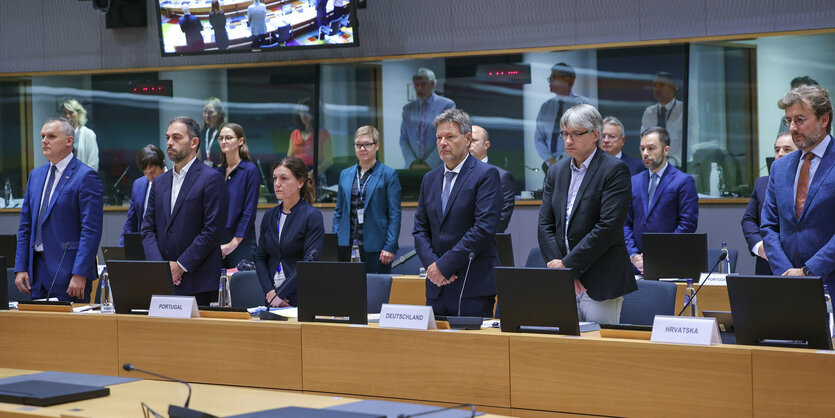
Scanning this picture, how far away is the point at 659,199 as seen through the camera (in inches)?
213

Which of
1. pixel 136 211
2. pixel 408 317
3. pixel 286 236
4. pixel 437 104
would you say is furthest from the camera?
pixel 437 104

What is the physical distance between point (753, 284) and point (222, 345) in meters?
1.81

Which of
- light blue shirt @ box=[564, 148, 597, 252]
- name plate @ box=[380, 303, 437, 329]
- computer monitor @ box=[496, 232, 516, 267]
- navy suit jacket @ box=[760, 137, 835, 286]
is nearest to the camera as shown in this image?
name plate @ box=[380, 303, 437, 329]

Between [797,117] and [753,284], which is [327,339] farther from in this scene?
[797,117]

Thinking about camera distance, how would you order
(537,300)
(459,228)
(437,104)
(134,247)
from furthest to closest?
(437,104), (134,247), (459,228), (537,300)

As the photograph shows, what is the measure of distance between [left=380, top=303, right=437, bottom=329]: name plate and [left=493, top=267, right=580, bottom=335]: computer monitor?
0.24m

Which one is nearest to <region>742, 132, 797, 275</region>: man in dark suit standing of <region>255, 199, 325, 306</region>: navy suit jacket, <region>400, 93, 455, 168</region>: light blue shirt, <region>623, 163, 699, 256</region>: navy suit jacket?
<region>623, 163, 699, 256</region>: navy suit jacket

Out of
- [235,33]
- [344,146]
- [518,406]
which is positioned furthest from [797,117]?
[235,33]

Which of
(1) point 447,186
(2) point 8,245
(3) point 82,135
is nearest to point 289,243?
(1) point 447,186

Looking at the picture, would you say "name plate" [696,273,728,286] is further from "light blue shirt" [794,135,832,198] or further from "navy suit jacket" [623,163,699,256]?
"light blue shirt" [794,135,832,198]

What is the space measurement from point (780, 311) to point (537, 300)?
714 mm

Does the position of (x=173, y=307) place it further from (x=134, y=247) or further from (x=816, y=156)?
(x=816, y=156)

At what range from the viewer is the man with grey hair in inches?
300

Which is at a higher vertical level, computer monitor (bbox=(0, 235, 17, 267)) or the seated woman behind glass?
the seated woman behind glass
